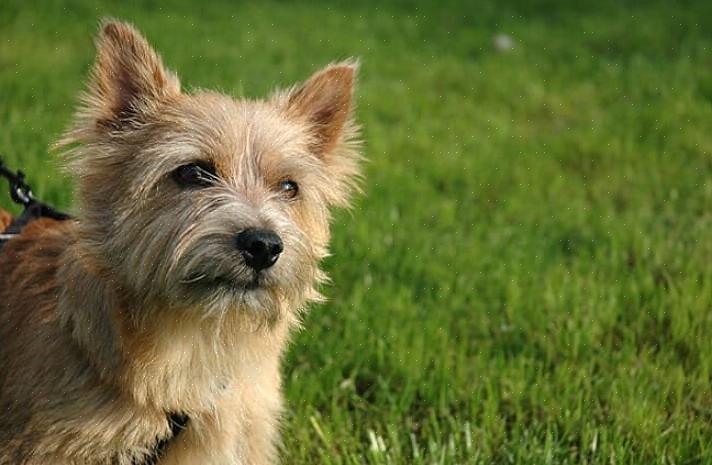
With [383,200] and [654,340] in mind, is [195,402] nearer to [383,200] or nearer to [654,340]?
[654,340]

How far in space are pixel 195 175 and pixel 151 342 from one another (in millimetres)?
544

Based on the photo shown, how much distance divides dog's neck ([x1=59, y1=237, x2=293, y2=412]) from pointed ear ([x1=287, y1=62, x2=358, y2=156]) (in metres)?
0.81

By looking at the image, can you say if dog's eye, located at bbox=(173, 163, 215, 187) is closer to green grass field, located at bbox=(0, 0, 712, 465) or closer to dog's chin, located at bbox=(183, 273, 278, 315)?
dog's chin, located at bbox=(183, 273, 278, 315)

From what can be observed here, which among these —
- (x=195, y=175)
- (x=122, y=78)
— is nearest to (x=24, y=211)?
(x=122, y=78)

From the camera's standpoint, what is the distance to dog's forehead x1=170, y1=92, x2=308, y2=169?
2853 mm

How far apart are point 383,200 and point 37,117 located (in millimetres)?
2417

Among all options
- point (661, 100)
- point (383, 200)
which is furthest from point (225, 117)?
point (661, 100)

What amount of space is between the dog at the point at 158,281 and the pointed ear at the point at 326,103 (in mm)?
161

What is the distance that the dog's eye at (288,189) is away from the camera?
9.80 ft

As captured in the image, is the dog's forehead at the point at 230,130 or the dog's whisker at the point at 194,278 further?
the dog's forehead at the point at 230,130

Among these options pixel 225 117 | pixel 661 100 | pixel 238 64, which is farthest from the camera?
pixel 238 64

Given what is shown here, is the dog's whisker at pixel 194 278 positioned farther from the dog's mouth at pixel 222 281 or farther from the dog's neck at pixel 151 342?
the dog's neck at pixel 151 342

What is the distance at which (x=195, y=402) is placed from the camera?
2.76 metres

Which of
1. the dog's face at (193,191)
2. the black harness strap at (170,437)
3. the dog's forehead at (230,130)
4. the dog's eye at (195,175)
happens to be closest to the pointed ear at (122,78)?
the dog's face at (193,191)
